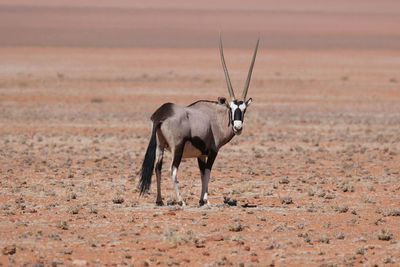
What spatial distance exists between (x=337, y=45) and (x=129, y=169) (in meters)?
94.7

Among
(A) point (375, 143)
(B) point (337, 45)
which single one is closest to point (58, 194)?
→ (A) point (375, 143)

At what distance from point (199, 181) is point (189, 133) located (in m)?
4.52

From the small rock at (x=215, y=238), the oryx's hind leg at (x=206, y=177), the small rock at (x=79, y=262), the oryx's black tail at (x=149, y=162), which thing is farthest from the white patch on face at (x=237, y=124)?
the small rock at (x=79, y=262)

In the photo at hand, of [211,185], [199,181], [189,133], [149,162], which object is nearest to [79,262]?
[149,162]

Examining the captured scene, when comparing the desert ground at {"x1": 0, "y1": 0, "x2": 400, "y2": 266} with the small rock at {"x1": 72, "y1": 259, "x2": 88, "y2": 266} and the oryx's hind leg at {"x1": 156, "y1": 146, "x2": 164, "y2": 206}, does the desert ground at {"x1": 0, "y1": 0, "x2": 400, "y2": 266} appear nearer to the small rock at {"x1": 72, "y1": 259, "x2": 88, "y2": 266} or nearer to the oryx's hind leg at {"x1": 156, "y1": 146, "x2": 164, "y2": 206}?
the small rock at {"x1": 72, "y1": 259, "x2": 88, "y2": 266}

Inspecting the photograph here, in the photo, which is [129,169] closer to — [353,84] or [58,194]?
[58,194]

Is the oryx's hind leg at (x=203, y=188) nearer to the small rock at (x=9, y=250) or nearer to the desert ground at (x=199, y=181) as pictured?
the desert ground at (x=199, y=181)

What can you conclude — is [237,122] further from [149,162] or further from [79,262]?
[79,262]

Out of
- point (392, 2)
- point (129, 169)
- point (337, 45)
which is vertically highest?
point (392, 2)

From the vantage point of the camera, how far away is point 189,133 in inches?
501

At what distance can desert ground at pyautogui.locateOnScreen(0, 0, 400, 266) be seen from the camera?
1012 centimetres

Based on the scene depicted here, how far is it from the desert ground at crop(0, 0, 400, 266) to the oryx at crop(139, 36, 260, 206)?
64 centimetres

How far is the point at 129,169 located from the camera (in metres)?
19.2

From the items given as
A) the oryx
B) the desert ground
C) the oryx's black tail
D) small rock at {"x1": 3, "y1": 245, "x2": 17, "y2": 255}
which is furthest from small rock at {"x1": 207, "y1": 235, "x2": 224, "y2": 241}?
small rock at {"x1": 3, "y1": 245, "x2": 17, "y2": 255}
